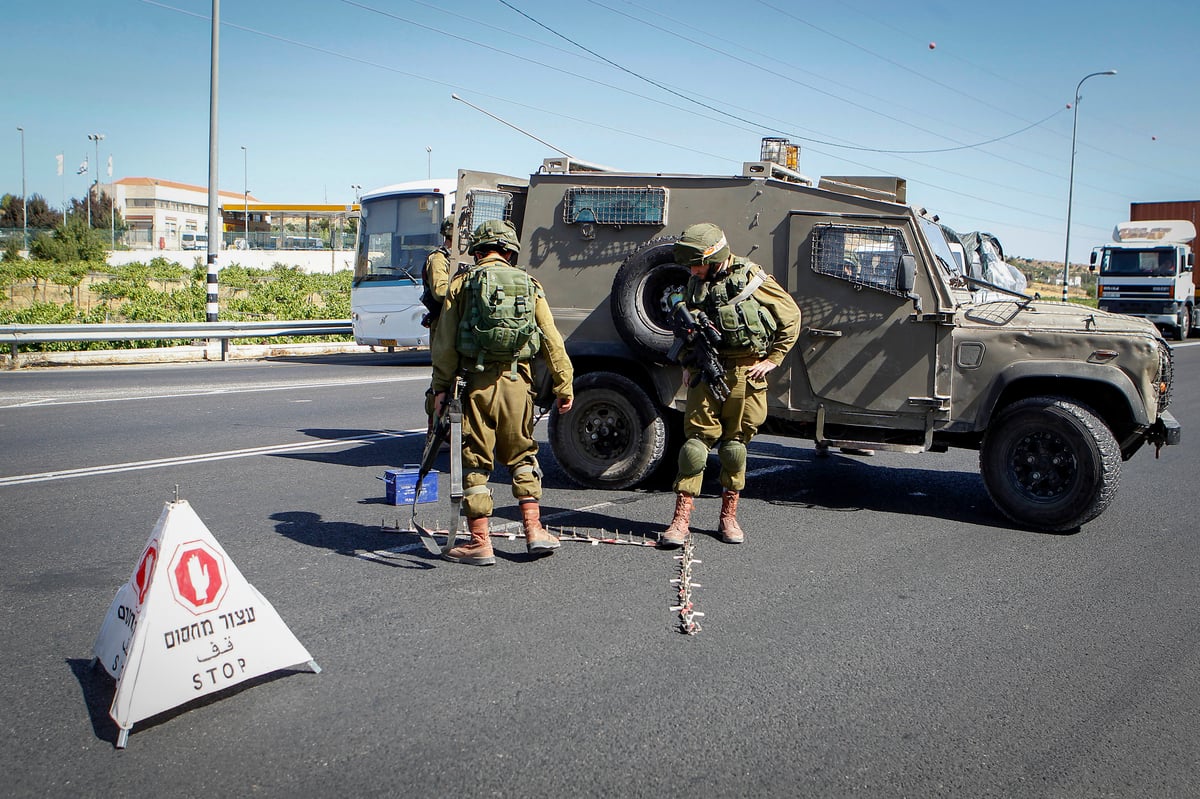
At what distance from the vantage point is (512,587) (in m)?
5.24

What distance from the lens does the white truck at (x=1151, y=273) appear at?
3017 cm

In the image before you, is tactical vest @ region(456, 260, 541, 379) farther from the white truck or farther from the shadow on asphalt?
the white truck

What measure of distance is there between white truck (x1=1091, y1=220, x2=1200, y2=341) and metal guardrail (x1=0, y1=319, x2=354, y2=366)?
2233 cm

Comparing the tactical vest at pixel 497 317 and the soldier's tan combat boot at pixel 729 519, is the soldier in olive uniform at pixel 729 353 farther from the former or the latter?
the tactical vest at pixel 497 317

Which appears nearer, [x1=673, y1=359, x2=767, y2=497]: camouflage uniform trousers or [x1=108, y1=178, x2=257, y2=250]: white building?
[x1=673, y1=359, x2=767, y2=497]: camouflage uniform trousers

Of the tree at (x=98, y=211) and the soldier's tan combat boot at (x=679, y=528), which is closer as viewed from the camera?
the soldier's tan combat boot at (x=679, y=528)

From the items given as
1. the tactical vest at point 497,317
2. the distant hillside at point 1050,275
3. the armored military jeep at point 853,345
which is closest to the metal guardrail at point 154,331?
the armored military jeep at point 853,345

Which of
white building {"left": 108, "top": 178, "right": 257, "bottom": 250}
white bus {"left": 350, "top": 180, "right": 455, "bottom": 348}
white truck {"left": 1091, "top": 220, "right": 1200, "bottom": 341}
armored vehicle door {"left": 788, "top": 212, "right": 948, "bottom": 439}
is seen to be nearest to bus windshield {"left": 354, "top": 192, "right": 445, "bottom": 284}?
white bus {"left": 350, "top": 180, "right": 455, "bottom": 348}

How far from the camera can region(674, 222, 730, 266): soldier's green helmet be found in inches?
239

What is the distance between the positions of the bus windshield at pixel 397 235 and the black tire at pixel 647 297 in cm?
1151

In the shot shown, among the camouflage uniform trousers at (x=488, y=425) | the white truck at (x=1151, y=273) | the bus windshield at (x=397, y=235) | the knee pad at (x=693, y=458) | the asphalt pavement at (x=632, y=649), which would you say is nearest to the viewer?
the asphalt pavement at (x=632, y=649)

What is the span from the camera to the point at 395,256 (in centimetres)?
1914

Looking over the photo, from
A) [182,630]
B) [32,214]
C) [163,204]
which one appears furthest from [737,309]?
[163,204]

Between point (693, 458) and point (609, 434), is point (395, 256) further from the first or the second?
A: point (693, 458)
